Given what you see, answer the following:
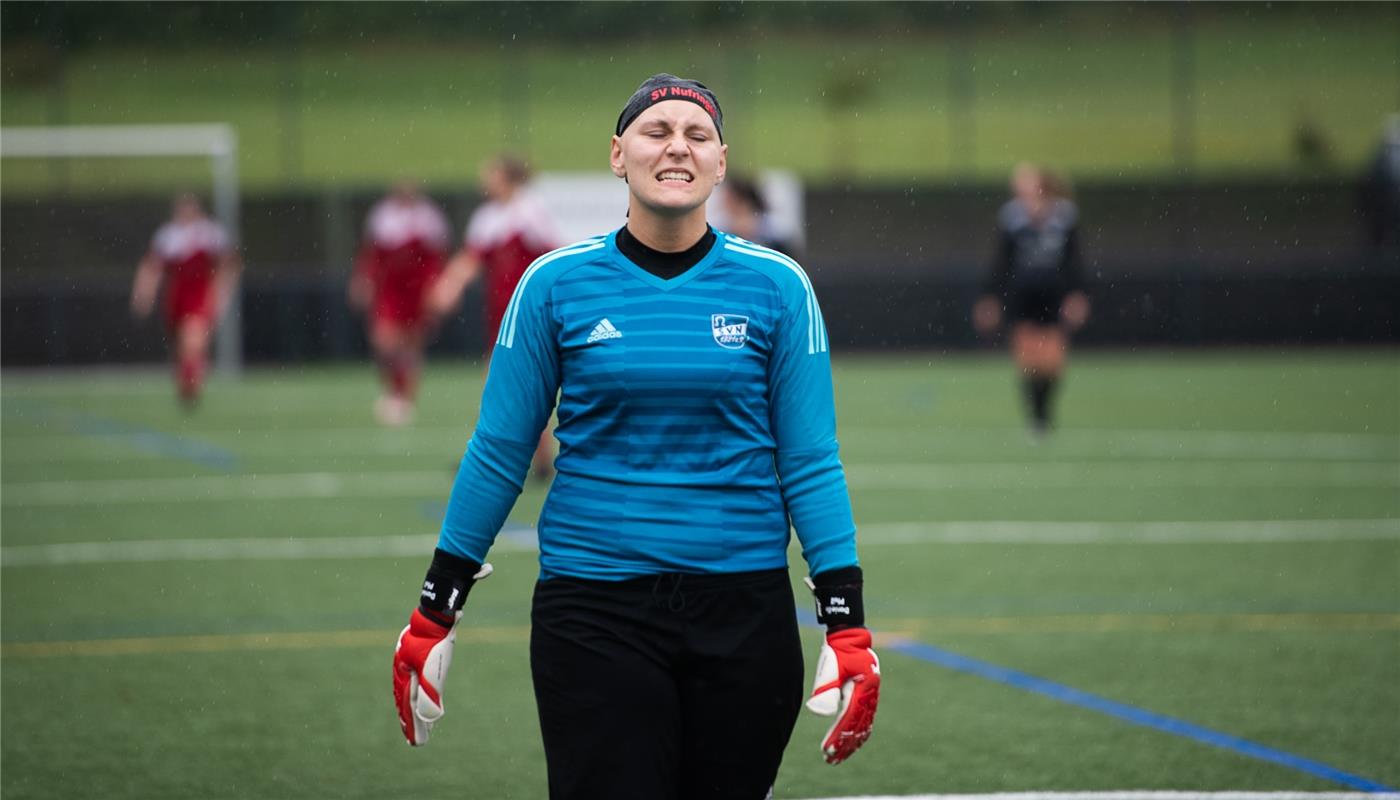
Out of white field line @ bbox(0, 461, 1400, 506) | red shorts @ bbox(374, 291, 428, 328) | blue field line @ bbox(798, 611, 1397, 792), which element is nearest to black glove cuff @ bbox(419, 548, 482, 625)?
blue field line @ bbox(798, 611, 1397, 792)

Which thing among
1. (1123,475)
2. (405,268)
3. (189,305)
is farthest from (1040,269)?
(189,305)

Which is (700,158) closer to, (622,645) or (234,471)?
(622,645)

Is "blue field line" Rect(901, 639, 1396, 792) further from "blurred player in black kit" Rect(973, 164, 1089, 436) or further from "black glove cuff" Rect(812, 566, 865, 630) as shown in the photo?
"blurred player in black kit" Rect(973, 164, 1089, 436)

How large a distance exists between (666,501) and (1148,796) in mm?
2632

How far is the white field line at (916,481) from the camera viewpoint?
14234mm

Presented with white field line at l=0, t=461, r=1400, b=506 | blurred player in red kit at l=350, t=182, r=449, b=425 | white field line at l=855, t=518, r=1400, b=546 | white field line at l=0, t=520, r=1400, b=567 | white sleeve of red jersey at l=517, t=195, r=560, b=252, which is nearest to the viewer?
white field line at l=0, t=520, r=1400, b=567

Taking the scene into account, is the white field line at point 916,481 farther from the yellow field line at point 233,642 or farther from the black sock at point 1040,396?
the yellow field line at point 233,642

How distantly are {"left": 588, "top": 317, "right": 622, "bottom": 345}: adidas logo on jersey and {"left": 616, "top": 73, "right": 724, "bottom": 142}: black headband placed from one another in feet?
1.38

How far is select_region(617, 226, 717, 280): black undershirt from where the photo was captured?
Answer: 13.2 feet

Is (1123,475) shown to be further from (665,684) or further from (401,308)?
(665,684)

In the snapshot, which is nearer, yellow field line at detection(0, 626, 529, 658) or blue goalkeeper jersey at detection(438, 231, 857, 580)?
blue goalkeeper jersey at detection(438, 231, 857, 580)

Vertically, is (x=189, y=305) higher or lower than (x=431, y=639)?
lower

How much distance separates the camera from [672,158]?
398 cm

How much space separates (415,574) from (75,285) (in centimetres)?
2066
